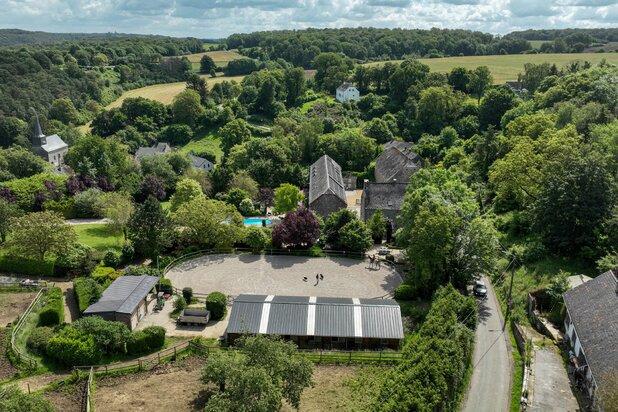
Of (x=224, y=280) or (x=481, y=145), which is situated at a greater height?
(x=481, y=145)

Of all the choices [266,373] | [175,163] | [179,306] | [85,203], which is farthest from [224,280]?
[175,163]

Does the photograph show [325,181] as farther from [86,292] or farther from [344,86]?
[344,86]

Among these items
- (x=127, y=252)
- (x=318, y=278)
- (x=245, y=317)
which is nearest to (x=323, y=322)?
(x=245, y=317)

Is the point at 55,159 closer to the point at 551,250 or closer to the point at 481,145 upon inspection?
the point at 481,145

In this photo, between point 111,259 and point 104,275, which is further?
point 111,259

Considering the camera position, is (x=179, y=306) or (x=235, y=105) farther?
(x=235, y=105)
